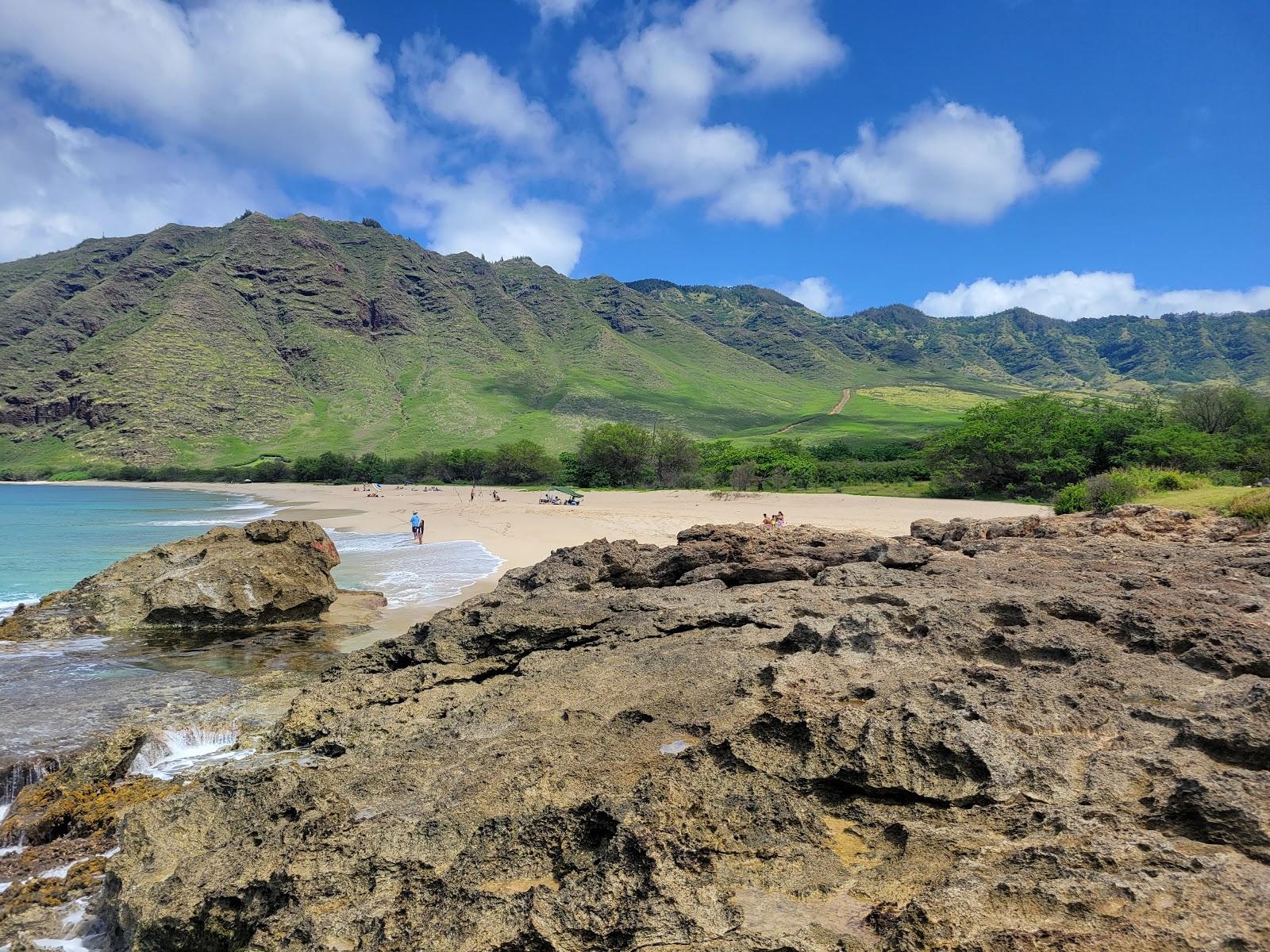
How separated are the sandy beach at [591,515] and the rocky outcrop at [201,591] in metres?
2.17

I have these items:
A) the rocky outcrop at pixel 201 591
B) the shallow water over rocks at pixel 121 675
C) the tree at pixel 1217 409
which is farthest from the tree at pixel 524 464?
the shallow water over rocks at pixel 121 675

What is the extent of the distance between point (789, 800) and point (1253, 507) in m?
12.8

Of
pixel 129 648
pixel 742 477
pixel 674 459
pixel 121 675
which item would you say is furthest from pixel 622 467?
pixel 121 675

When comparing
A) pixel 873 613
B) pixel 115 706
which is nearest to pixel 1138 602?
pixel 873 613

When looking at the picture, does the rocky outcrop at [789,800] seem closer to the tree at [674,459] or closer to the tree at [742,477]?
the tree at [742,477]

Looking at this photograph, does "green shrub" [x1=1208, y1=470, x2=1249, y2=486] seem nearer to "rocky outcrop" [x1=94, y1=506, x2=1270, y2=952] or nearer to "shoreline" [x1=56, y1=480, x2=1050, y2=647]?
"shoreline" [x1=56, y1=480, x2=1050, y2=647]

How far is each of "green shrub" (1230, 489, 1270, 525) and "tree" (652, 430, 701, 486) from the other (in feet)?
181

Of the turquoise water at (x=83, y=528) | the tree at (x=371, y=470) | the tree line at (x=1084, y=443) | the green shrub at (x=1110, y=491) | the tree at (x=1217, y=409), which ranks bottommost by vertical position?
the turquoise water at (x=83, y=528)

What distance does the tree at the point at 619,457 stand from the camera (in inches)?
2808

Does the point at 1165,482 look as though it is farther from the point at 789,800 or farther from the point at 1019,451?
the point at 789,800

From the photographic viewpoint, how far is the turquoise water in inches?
885

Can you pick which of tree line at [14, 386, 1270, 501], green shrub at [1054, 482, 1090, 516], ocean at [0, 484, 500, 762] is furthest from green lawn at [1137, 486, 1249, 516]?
A: ocean at [0, 484, 500, 762]

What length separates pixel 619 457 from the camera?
2842 inches

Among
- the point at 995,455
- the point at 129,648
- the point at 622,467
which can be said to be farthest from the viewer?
the point at 622,467
